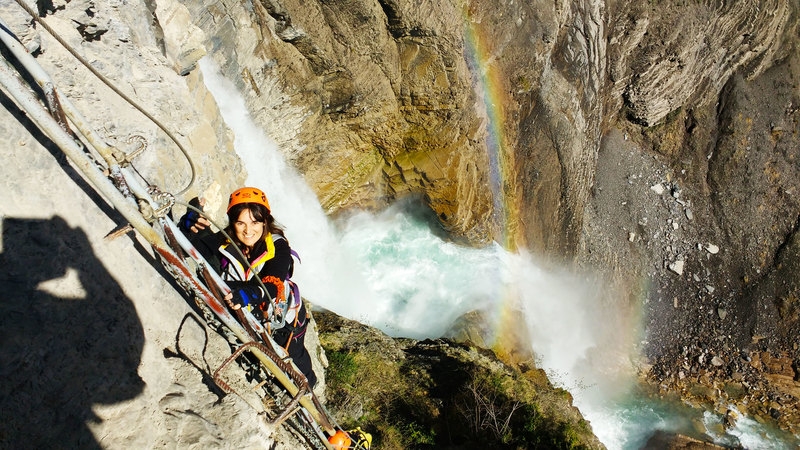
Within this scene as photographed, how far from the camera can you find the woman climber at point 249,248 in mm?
4047

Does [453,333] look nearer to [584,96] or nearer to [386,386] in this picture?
[386,386]

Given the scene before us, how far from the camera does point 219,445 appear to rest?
395 cm

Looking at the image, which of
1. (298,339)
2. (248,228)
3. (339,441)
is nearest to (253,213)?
(248,228)

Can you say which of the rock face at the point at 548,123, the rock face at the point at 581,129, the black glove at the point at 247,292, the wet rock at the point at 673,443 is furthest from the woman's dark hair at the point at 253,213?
the wet rock at the point at 673,443

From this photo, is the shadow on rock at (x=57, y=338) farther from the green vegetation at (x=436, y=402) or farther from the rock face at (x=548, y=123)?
the green vegetation at (x=436, y=402)

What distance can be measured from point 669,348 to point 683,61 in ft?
39.5

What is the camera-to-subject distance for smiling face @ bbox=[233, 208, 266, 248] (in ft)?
13.4

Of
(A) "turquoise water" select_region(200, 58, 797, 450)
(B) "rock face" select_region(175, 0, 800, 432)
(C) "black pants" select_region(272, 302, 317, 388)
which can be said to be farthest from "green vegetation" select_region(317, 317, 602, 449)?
(B) "rock face" select_region(175, 0, 800, 432)

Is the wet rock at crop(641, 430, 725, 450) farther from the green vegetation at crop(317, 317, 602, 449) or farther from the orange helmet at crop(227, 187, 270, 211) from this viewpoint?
the orange helmet at crop(227, 187, 270, 211)

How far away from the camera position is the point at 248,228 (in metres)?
4.11

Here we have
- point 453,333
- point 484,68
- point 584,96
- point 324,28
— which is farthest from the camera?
point 584,96

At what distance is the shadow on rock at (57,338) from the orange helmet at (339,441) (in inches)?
91.7

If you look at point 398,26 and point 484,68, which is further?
point 484,68

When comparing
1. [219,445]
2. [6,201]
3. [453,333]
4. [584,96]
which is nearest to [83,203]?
[6,201]
